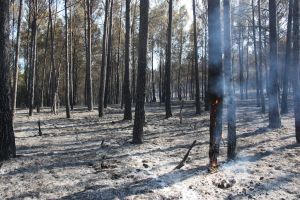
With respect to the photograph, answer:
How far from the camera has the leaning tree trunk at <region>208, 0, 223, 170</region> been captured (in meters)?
8.08

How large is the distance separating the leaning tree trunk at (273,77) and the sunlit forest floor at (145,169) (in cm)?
135

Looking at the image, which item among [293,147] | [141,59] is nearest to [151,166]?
[141,59]

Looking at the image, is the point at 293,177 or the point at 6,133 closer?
the point at 293,177

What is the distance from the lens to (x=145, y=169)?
7.94m

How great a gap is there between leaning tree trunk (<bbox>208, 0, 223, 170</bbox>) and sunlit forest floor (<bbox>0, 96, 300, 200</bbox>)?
53 centimetres

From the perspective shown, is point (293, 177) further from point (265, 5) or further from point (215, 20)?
point (265, 5)

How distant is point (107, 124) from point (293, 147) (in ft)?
26.0

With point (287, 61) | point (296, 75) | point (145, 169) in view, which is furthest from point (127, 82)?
point (145, 169)

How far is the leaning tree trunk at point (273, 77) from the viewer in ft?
44.6

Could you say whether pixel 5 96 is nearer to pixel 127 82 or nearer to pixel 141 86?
pixel 141 86

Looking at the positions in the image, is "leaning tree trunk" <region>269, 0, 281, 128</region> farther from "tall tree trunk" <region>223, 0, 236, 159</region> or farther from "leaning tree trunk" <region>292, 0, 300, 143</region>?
"tall tree trunk" <region>223, 0, 236, 159</region>

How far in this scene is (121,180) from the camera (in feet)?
23.6

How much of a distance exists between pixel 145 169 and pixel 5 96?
362 centimetres

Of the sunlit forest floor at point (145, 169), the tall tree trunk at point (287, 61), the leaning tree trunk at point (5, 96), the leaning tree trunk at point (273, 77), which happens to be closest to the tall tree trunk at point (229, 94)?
the sunlit forest floor at point (145, 169)
